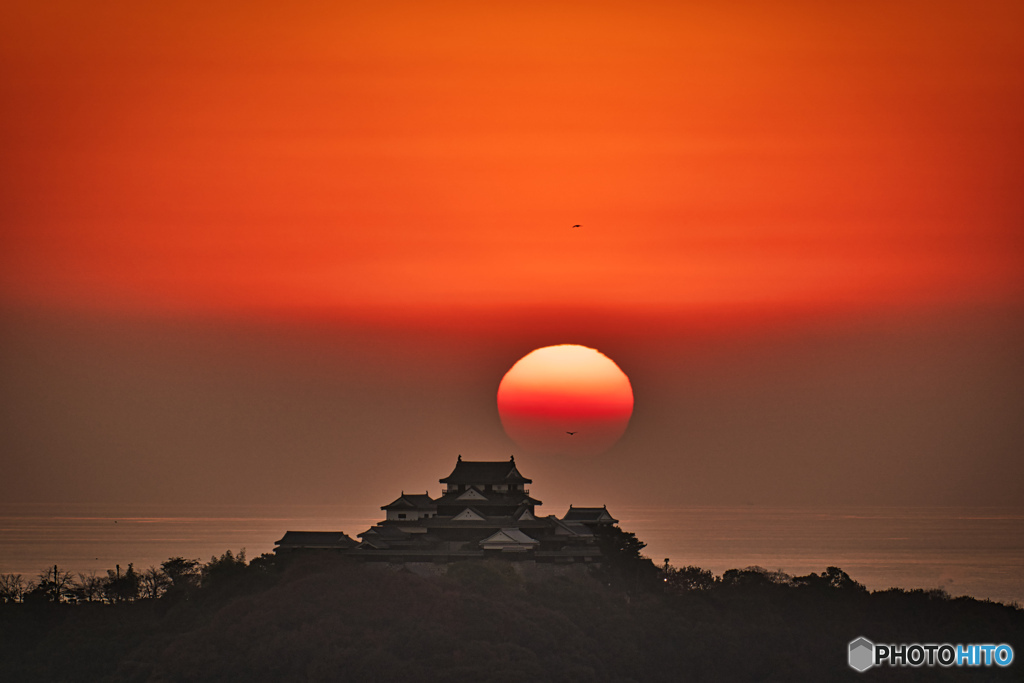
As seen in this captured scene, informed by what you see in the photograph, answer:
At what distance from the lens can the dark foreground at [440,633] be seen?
50.9 m

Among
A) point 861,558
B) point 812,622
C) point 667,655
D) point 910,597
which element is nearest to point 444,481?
point 667,655

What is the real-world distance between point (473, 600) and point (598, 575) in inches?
419

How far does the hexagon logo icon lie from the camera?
2227 inches

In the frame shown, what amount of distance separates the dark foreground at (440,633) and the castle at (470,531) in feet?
5.94

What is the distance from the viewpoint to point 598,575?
62906 mm

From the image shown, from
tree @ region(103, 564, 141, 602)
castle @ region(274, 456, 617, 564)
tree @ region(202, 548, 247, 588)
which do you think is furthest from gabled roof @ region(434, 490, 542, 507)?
tree @ region(103, 564, 141, 602)

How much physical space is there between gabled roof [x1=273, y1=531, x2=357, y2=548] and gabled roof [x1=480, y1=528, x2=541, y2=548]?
7.56 metres

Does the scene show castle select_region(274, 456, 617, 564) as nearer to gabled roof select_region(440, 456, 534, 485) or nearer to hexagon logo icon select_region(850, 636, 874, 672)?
gabled roof select_region(440, 456, 534, 485)

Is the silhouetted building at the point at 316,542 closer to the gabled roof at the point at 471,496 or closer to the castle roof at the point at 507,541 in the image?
the gabled roof at the point at 471,496

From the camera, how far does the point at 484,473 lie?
214 feet

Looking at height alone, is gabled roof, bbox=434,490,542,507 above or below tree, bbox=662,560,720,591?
above

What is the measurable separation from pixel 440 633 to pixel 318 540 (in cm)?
1364

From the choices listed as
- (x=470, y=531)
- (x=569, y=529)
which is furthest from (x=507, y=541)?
(x=569, y=529)

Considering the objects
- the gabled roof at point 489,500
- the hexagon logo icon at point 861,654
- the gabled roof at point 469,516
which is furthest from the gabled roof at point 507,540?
the hexagon logo icon at point 861,654
